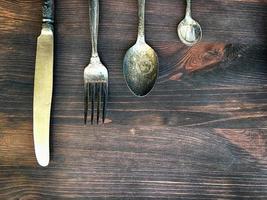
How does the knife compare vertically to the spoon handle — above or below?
below

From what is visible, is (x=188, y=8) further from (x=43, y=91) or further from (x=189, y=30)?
(x=43, y=91)

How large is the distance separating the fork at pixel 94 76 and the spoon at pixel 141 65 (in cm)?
4

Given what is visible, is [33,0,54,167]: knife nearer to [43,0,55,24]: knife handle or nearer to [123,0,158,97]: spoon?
[43,0,55,24]: knife handle

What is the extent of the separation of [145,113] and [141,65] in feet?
0.28

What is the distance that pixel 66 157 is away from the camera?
809 millimetres

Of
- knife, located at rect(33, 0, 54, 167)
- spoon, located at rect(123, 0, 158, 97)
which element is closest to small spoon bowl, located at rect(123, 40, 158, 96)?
spoon, located at rect(123, 0, 158, 97)

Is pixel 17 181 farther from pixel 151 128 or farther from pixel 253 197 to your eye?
pixel 253 197

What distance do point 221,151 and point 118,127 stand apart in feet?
0.61

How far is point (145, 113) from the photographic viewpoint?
2.68 feet

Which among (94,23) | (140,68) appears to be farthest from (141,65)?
(94,23)

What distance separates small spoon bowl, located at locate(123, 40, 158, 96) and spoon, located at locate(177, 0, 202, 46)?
0.20 ft

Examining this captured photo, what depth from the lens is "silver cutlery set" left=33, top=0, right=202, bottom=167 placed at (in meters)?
0.79

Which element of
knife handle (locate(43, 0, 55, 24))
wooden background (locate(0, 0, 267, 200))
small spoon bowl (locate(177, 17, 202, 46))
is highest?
knife handle (locate(43, 0, 55, 24))

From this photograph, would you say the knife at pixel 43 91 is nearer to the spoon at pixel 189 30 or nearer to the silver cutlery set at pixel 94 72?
the silver cutlery set at pixel 94 72
